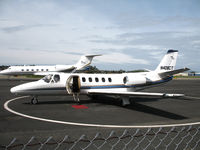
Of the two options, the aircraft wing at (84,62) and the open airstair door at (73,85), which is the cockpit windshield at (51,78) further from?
the aircraft wing at (84,62)

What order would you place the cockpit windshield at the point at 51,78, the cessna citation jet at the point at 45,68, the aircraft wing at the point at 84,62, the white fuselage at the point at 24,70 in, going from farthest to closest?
the aircraft wing at the point at 84,62, the cessna citation jet at the point at 45,68, the white fuselage at the point at 24,70, the cockpit windshield at the point at 51,78

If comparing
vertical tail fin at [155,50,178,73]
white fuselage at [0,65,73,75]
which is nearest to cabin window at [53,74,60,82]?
vertical tail fin at [155,50,178,73]

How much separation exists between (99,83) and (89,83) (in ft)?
3.11

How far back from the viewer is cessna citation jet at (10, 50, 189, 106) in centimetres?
1367

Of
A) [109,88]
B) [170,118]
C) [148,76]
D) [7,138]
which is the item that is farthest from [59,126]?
[148,76]

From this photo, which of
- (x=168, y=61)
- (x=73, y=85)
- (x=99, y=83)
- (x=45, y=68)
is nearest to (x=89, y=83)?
(x=99, y=83)

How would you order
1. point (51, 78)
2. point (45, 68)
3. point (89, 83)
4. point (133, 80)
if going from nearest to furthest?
point (51, 78), point (89, 83), point (133, 80), point (45, 68)

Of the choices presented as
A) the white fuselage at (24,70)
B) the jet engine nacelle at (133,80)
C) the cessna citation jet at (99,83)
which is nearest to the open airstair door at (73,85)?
the cessna citation jet at (99,83)

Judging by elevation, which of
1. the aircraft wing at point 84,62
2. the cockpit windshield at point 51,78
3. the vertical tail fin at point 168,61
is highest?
the aircraft wing at point 84,62

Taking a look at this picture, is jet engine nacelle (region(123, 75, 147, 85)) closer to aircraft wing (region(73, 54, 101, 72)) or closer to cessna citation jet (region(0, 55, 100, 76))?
cessna citation jet (region(0, 55, 100, 76))

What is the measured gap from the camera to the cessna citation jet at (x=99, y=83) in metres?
13.7

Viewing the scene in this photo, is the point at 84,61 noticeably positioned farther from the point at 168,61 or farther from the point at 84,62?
the point at 168,61

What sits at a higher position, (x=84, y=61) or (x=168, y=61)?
(x=84, y=61)

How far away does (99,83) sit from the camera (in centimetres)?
1586
